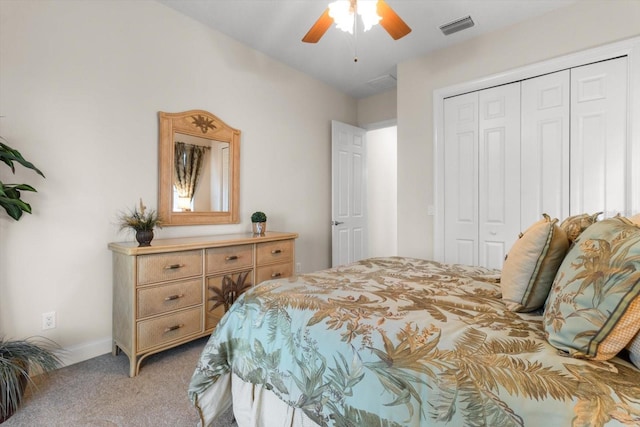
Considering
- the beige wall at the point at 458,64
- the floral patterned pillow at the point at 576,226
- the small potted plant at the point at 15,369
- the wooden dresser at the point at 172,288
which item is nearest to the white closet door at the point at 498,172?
the beige wall at the point at 458,64

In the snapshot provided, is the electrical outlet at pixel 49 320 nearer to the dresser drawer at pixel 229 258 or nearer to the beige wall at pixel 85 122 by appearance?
the beige wall at pixel 85 122

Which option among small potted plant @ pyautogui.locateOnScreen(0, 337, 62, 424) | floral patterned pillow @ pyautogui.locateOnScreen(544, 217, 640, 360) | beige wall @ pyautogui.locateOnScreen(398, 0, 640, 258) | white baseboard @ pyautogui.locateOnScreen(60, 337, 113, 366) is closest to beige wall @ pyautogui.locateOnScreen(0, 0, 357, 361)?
white baseboard @ pyautogui.locateOnScreen(60, 337, 113, 366)

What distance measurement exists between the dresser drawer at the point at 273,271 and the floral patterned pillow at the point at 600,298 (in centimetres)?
229

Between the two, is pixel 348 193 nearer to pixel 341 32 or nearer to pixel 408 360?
pixel 341 32

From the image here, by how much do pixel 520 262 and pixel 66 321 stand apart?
9.32 feet

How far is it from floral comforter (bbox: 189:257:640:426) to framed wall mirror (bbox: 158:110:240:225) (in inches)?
63.9

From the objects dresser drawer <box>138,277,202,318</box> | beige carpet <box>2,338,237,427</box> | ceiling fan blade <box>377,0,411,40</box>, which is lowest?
beige carpet <box>2,338,237,427</box>

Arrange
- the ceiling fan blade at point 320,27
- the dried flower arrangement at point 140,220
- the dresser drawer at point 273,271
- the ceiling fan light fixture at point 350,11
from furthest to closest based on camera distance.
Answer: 1. the dresser drawer at point 273,271
2. the dried flower arrangement at point 140,220
3. the ceiling fan blade at point 320,27
4. the ceiling fan light fixture at point 350,11

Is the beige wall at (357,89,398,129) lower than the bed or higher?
higher

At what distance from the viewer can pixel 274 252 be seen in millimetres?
2949

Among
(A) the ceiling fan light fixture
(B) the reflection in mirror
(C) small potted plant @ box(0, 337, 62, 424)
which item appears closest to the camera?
(C) small potted plant @ box(0, 337, 62, 424)

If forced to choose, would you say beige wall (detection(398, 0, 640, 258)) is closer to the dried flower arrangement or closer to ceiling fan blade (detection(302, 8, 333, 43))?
ceiling fan blade (detection(302, 8, 333, 43))

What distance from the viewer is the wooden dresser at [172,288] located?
2.05m

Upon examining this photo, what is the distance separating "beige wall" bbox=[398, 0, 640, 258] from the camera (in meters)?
2.48
